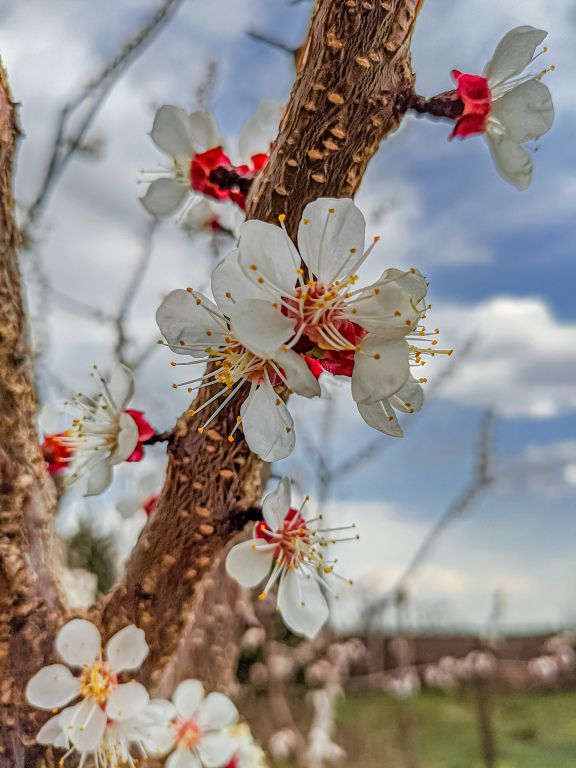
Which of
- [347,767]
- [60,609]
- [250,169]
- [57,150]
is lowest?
[347,767]

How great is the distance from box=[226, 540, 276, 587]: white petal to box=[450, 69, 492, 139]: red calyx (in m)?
0.26

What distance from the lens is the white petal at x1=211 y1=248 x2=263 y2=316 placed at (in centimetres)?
24

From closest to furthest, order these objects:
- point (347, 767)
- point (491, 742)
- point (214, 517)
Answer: point (214, 517) → point (491, 742) → point (347, 767)

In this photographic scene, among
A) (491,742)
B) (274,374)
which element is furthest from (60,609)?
(491,742)

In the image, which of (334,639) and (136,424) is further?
(334,639)

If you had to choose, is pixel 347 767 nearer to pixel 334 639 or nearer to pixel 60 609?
pixel 334 639

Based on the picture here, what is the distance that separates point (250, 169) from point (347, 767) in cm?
120

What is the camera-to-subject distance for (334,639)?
4.28 feet

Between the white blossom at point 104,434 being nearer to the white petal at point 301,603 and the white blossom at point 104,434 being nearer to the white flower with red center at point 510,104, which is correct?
the white petal at point 301,603

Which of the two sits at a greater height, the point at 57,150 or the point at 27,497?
the point at 57,150

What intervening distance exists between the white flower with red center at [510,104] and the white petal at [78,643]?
38cm

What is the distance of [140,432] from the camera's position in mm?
393

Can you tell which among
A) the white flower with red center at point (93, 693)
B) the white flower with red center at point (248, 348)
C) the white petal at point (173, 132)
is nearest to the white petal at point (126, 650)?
the white flower with red center at point (93, 693)

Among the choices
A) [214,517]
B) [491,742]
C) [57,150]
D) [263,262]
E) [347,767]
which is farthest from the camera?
[347,767]
